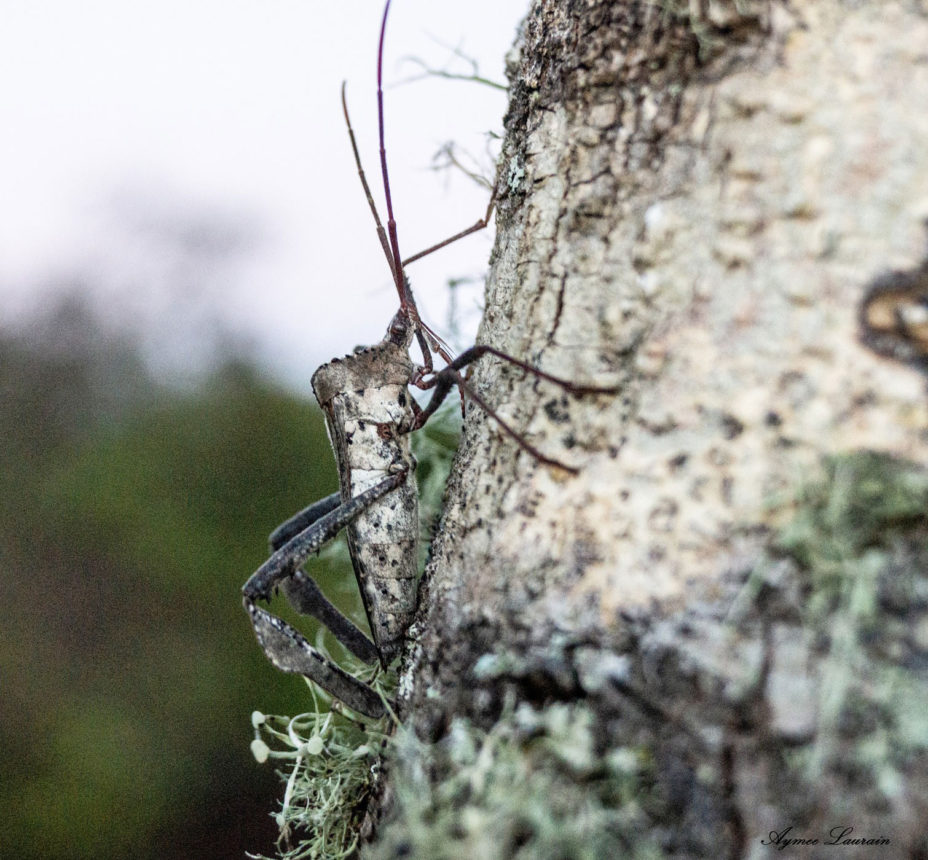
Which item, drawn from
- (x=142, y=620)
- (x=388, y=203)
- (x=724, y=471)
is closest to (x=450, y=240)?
(x=388, y=203)

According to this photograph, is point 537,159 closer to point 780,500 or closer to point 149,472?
point 780,500

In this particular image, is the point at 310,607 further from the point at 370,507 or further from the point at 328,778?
the point at 328,778

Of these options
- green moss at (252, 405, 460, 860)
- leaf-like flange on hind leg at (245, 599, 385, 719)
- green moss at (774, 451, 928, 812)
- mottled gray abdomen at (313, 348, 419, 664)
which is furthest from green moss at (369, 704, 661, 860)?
mottled gray abdomen at (313, 348, 419, 664)

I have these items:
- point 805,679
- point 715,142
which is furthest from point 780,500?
point 715,142

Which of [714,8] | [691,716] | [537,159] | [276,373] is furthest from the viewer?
[276,373]

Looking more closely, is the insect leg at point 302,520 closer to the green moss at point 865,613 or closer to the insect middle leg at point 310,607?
the insect middle leg at point 310,607

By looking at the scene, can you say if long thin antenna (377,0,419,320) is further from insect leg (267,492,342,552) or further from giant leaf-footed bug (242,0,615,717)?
insect leg (267,492,342,552)
